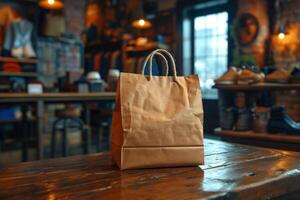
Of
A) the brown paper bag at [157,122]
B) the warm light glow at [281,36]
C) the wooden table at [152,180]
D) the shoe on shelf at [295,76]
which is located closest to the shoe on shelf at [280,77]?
the shoe on shelf at [295,76]

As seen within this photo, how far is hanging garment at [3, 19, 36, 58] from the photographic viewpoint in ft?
16.1

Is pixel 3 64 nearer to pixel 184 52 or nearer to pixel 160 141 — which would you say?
pixel 184 52

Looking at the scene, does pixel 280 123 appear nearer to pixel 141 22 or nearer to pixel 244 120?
pixel 244 120

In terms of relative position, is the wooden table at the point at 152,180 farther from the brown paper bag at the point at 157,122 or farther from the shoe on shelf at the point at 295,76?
the shoe on shelf at the point at 295,76

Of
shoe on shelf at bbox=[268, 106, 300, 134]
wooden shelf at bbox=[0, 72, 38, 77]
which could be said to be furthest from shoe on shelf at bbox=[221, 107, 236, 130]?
wooden shelf at bbox=[0, 72, 38, 77]

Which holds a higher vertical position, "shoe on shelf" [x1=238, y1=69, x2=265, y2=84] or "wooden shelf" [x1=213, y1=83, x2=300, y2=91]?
"shoe on shelf" [x1=238, y1=69, x2=265, y2=84]

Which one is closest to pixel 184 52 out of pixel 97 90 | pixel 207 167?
pixel 97 90

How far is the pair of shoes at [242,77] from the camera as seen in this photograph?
246cm

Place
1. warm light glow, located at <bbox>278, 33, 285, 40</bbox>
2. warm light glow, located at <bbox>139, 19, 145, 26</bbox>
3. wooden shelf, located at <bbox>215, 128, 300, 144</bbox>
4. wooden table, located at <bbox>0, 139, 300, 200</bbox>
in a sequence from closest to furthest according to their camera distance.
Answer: wooden table, located at <bbox>0, 139, 300, 200</bbox> → wooden shelf, located at <bbox>215, 128, 300, 144</bbox> → warm light glow, located at <bbox>278, 33, 285, 40</bbox> → warm light glow, located at <bbox>139, 19, 145, 26</bbox>

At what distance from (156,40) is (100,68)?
134 centimetres

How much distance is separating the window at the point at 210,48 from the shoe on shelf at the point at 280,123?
344cm

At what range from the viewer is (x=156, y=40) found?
6.33 m

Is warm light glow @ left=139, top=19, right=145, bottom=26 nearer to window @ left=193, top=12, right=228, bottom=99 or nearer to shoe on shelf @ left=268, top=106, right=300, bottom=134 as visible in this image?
window @ left=193, top=12, right=228, bottom=99

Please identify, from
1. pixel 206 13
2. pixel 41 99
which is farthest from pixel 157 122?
pixel 206 13
